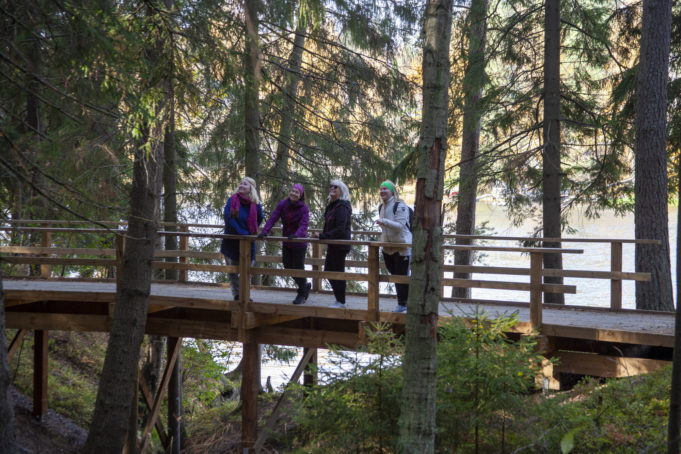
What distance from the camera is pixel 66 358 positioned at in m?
14.9

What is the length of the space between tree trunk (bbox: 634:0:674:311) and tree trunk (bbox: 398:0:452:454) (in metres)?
5.98

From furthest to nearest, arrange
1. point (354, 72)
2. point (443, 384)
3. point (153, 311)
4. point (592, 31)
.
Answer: point (354, 72)
point (592, 31)
point (153, 311)
point (443, 384)

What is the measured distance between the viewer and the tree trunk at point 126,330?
7.62 meters

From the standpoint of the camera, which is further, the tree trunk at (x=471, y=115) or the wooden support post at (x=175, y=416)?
the wooden support post at (x=175, y=416)

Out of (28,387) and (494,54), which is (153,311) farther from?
(494,54)

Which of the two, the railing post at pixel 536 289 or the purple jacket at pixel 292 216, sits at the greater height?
the purple jacket at pixel 292 216

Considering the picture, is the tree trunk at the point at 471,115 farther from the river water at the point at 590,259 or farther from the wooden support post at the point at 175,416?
the river water at the point at 590,259

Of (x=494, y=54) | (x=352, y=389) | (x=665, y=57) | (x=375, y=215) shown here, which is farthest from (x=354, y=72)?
(x=352, y=389)

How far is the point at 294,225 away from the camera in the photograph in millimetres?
8102

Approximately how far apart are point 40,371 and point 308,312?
19.5 feet

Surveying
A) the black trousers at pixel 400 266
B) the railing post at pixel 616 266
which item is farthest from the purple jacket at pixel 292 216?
the railing post at pixel 616 266

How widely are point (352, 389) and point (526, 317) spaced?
137 inches

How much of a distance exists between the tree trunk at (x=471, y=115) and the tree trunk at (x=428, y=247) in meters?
6.28

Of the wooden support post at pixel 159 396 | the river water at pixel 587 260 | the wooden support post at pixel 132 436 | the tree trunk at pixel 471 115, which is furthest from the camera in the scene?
the river water at pixel 587 260
